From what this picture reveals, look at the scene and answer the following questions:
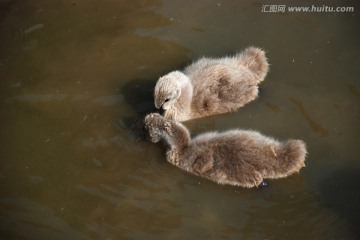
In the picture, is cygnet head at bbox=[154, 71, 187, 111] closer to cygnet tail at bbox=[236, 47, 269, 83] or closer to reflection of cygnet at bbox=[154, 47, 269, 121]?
reflection of cygnet at bbox=[154, 47, 269, 121]

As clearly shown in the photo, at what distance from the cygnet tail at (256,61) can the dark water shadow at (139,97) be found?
0.97 m

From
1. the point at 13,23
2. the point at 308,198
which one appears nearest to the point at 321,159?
the point at 308,198

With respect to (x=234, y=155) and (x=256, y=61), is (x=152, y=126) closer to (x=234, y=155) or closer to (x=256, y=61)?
(x=234, y=155)

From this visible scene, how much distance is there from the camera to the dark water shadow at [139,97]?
16.1ft

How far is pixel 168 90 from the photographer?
4648mm

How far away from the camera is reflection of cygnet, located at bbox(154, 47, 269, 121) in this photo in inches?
187

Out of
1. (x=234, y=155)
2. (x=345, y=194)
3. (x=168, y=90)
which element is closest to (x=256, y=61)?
(x=168, y=90)

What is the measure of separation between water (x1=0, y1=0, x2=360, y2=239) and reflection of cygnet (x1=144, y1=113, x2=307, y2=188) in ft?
0.46

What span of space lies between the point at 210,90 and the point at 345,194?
154cm

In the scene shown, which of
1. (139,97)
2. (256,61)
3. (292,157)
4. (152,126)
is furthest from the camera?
(139,97)

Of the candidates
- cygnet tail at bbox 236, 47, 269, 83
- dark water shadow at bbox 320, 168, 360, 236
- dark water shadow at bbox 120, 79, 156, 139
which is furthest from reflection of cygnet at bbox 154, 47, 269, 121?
dark water shadow at bbox 320, 168, 360, 236

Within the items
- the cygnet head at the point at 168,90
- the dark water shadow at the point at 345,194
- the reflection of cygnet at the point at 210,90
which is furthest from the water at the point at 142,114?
the cygnet head at the point at 168,90

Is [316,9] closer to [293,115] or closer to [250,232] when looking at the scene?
[293,115]

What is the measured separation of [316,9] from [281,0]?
1.33ft
